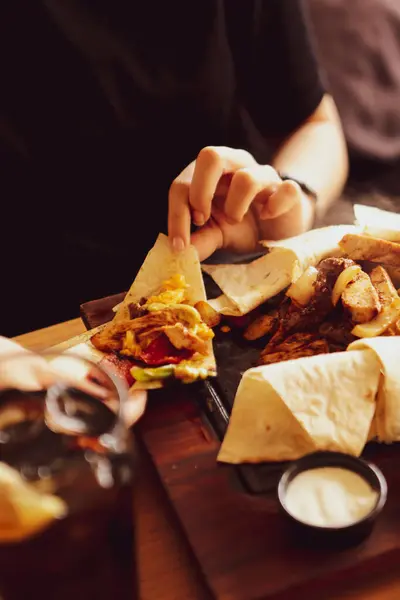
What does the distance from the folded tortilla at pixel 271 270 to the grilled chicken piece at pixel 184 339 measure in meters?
0.13

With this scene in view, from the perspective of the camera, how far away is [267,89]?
6.17 feet

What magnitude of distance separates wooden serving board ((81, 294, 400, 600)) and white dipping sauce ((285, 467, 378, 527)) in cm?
5

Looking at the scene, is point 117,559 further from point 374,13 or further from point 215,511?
point 374,13

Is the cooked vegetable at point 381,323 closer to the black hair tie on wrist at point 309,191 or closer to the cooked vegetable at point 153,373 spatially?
the cooked vegetable at point 153,373

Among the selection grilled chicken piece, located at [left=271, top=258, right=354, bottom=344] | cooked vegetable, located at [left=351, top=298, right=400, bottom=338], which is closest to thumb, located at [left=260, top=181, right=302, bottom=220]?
grilled chicken piece, located at [left=271, top=258, right=354, bottom=344]

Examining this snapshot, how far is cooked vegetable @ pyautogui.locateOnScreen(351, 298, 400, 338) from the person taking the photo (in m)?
1.16

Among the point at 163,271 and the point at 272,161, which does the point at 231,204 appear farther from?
the point at 272,161

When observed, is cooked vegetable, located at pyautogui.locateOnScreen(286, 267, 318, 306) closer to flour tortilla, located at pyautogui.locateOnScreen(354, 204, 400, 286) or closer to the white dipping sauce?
flour tortilla, located at pyautogui.locateOnScreen(354, 204, 400, 286)

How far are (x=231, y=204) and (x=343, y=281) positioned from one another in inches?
11.4

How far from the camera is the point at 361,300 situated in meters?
1.20

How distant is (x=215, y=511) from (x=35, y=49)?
1076 millimetres

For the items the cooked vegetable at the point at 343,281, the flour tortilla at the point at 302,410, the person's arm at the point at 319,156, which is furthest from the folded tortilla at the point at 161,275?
the person's arm at the point at 319,156

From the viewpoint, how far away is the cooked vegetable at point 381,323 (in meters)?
1.16

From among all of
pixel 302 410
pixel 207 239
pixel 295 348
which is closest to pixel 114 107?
pixel 207 239
